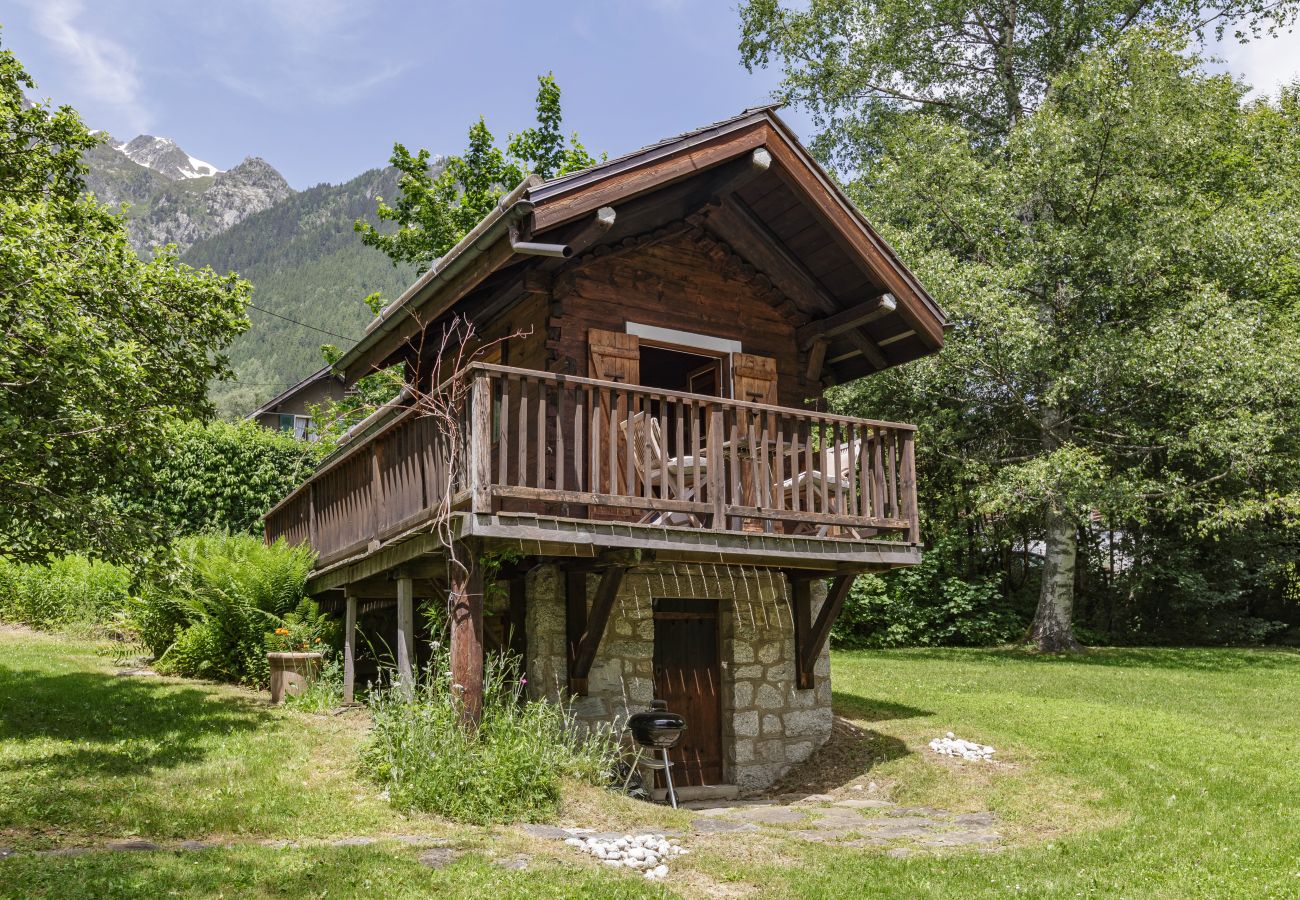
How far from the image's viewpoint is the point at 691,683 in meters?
11.4

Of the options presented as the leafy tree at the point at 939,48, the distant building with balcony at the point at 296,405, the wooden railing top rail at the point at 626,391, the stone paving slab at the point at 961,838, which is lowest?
the stone paving slab at the point at 961,838

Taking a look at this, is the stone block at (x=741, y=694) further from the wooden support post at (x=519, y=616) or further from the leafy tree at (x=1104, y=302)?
the leafy tree at (x=1104, y=302)

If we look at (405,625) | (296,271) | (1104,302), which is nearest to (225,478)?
(405,625)

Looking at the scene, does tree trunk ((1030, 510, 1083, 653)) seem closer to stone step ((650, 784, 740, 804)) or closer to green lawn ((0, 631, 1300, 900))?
green lawn ((0, 631, 1300, 900))

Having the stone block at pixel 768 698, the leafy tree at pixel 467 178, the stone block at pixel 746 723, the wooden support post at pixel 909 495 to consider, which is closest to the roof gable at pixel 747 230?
the wooden support post at pixel 909 495

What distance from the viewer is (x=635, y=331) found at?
1091 cm

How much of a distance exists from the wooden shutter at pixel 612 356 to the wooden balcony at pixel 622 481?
0.45 meters

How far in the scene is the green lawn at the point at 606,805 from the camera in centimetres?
617

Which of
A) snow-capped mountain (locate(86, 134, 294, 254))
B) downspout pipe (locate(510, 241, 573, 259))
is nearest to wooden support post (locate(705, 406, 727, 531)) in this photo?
downspout pipe (locate(510, 241, 573, 259))

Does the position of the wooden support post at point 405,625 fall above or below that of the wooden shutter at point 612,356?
below

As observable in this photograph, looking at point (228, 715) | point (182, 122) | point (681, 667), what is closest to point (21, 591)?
point (228, 715)

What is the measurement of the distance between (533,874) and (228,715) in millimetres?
5502

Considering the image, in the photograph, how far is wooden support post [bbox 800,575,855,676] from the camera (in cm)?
1097

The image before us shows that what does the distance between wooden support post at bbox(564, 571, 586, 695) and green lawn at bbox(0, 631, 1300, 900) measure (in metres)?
2.08
